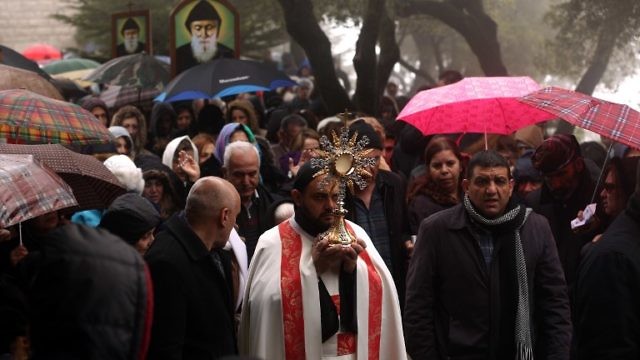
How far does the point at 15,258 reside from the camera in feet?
17.0

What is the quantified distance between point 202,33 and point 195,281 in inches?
343

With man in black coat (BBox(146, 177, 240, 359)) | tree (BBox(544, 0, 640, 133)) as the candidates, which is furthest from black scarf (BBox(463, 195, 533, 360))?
tree (BBox(544, 0, 640, 133))

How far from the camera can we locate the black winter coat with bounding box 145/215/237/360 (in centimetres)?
489

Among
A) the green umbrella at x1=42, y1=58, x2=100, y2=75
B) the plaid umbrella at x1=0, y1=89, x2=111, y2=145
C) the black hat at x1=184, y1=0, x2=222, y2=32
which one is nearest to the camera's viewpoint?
the plaid umbrella at x1=0, y1=89, x2=111, y2=145

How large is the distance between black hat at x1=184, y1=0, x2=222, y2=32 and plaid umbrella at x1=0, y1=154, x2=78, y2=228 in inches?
326

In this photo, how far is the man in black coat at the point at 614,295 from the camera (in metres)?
5.02

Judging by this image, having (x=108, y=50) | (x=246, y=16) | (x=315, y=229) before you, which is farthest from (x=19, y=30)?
(x=315, y=229)

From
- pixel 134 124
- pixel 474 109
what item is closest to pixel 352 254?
pixel 474 109

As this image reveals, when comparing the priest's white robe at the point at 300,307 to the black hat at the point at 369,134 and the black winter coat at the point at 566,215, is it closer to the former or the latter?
the black winter coat at the point at 566,215

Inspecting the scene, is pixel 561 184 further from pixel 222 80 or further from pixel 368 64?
pixel 368 64

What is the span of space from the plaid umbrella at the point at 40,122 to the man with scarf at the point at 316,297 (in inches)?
62.0

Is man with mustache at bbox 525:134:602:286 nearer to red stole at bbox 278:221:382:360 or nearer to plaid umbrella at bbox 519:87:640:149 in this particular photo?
plaid umbrella at bbox 519:87:640:149

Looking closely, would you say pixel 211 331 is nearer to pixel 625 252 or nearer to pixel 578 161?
pixel 625 252

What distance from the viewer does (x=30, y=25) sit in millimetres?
49094
